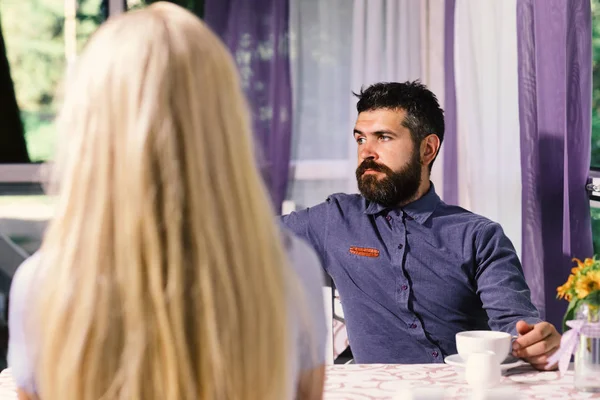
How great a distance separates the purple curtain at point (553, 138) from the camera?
2.42 meters

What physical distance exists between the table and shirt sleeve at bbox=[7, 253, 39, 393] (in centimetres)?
63

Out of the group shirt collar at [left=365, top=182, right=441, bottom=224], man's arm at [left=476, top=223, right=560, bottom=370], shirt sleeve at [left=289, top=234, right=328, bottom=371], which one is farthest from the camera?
shirt collar at [left=365, top=182, right=441, bottom=224]

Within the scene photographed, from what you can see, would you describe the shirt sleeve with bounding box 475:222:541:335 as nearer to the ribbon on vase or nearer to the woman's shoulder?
the ribbon on vase

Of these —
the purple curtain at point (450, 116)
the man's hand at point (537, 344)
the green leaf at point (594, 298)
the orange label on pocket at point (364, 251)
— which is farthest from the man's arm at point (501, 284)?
the purple curtain at point (450, 116)

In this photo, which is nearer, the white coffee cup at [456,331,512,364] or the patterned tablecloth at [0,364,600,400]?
the patterned tablecloth at [0,364,600,400]

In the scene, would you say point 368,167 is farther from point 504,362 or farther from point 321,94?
point 504,362

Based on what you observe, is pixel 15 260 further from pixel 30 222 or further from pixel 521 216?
pixel 521 216

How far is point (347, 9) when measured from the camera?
3.21 m

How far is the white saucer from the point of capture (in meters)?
1.57

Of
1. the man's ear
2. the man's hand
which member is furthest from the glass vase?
the man's ear

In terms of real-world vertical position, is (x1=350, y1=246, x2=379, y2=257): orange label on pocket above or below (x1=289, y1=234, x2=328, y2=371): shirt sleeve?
below

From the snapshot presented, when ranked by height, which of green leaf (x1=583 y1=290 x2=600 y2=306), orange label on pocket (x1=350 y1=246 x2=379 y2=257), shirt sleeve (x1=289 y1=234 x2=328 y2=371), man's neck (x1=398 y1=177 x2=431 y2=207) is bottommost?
orange label on pocket (x1=350 y1=246 x2=379 y2=257)

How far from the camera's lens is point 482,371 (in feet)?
4.72

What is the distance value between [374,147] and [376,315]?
1.68 ft
